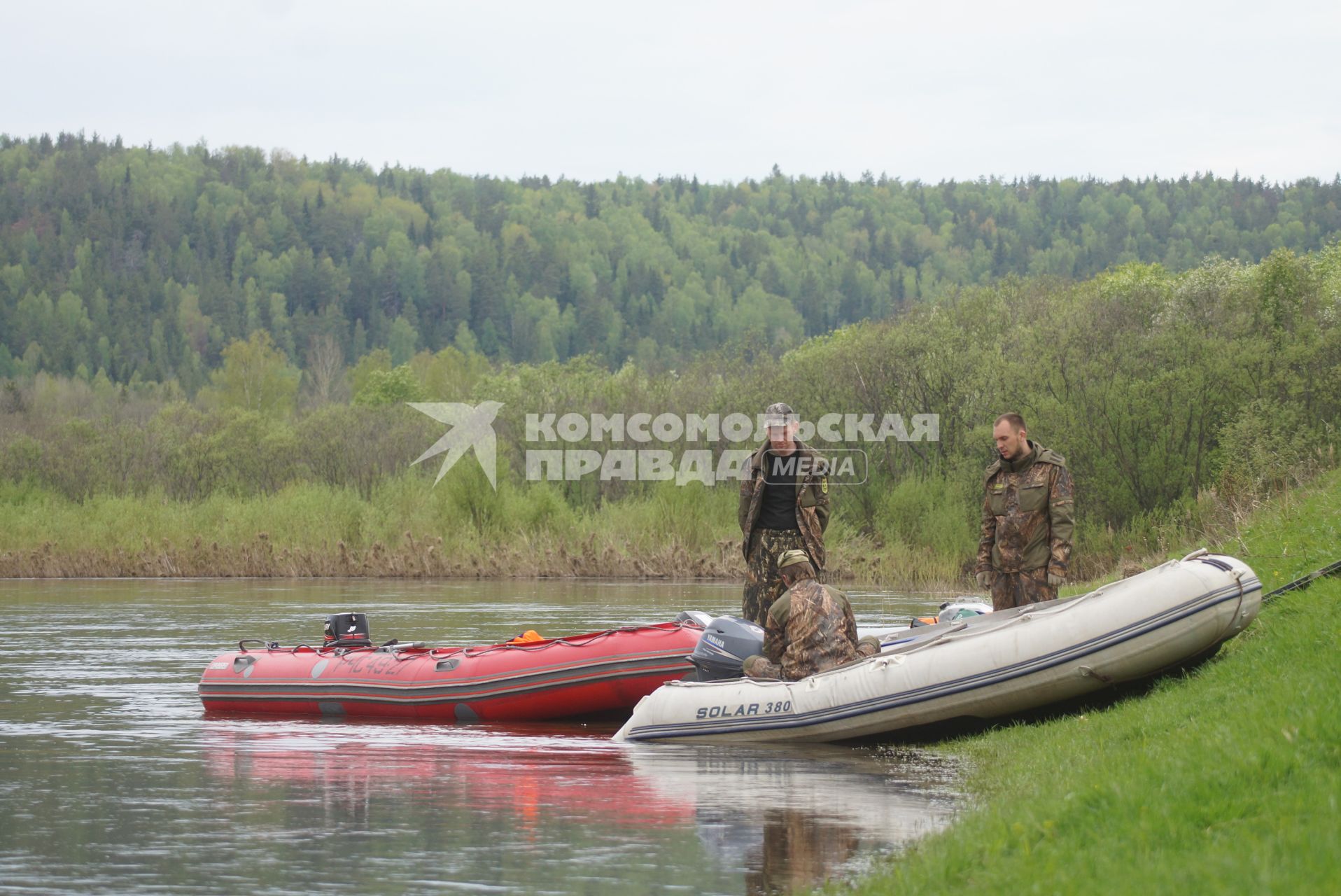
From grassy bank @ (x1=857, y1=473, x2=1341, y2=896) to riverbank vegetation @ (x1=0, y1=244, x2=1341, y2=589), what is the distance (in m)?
9.19

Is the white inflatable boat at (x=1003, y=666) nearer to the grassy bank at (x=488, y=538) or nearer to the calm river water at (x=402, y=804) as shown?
the calm river water at (x=402, y=804)

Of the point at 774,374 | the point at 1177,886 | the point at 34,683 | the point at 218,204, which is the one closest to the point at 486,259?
the point at 218,204

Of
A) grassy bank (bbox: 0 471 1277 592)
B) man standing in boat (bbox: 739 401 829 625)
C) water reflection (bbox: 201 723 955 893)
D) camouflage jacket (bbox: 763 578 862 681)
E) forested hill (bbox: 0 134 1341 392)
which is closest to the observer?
water reflection (bbox: 201 723 955 893)

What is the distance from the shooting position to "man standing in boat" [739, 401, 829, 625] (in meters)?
9.64

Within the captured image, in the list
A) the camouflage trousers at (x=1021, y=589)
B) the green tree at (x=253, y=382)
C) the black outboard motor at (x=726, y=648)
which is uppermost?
the green tree at (x=253, y=382)

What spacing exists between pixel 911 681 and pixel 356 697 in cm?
452

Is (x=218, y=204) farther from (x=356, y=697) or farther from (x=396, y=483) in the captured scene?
(x=356, y=697)

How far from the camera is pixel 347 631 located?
485 inches

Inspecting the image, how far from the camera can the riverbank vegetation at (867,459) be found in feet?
82.3

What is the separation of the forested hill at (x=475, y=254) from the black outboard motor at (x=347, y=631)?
94.9m

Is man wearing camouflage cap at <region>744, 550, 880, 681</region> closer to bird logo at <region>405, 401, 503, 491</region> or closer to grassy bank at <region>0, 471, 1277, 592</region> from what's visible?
grassy bank at <region>0, 471, 1277, 592</region>

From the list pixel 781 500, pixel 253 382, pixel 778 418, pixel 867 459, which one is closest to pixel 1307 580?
pixel 781 500

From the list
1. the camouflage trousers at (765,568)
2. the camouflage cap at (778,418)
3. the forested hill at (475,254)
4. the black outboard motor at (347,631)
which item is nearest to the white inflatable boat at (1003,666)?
the camouflage trousers at (765,568)

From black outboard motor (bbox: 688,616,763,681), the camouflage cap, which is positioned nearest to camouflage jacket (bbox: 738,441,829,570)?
the camouflage cap
